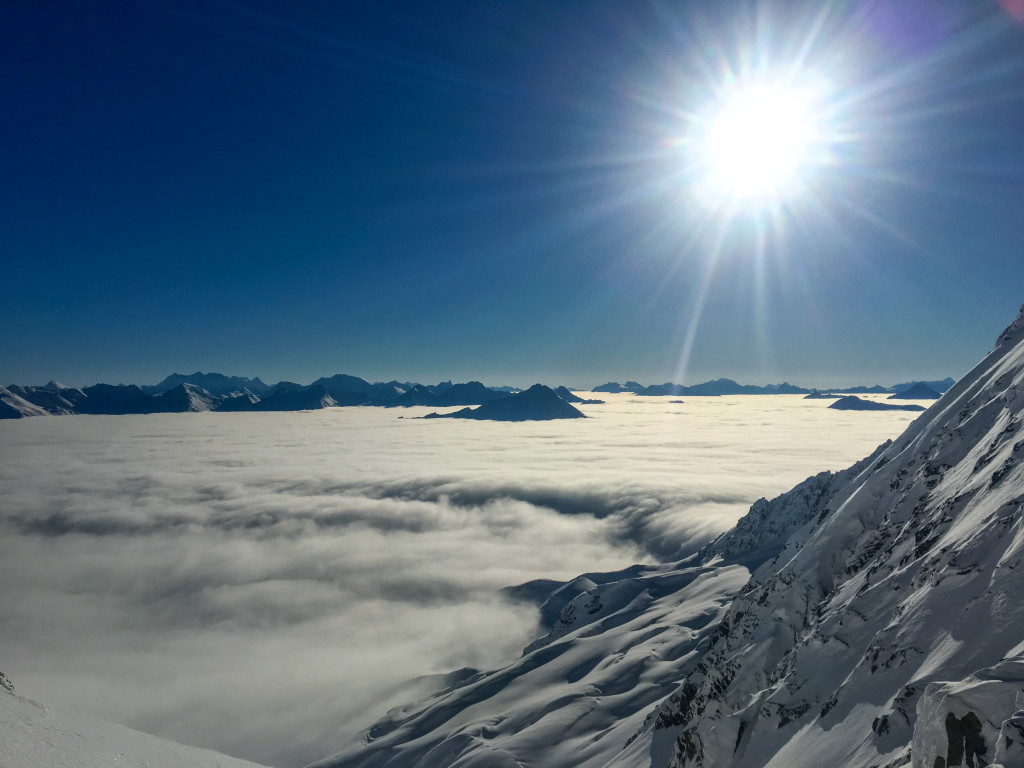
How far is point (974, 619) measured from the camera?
43.8ft

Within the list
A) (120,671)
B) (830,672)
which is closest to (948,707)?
(830,672)

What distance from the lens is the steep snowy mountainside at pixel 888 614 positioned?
13.1 meters

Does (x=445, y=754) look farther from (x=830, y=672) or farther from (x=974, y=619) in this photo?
(x=974, y=619)

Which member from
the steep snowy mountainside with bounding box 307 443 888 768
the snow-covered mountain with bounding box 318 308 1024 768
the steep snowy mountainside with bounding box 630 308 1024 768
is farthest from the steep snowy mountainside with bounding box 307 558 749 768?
the steep snowy mountainside with bounding box 630 308 1024 768

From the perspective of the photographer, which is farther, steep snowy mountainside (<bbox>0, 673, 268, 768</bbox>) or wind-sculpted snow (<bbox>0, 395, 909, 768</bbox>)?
wind-sculpted snow (<bbox>0, 395, 909, 768</bbox>)

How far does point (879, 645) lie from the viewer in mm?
16172

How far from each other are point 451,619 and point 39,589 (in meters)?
147

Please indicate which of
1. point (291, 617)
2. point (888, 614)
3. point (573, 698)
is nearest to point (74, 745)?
point (888, 614)

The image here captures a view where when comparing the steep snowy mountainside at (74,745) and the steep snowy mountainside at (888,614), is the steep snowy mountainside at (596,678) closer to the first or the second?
the steep snowy mountainside at (888,614)

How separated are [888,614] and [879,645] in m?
→ 2.53

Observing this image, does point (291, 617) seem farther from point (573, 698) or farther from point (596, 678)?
point (573, 698)

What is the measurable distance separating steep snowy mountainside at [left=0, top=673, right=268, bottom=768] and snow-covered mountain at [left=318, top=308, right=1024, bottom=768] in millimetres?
26018

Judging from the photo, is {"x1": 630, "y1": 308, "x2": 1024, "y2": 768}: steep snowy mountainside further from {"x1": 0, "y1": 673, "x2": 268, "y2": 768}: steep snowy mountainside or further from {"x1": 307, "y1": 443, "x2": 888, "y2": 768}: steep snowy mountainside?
{"x1": 0, "y1": 673, "x2": 268, "y2": 768}: steep snowy mountainside

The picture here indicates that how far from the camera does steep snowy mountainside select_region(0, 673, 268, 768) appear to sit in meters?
19.9
